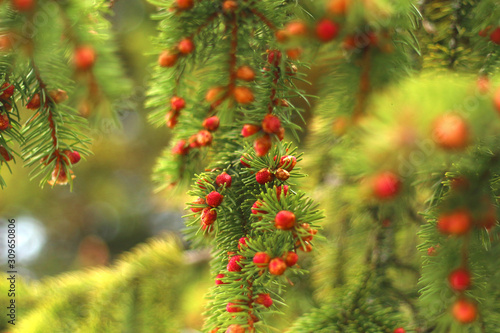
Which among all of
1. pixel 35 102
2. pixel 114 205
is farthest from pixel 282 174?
pixel 114 205

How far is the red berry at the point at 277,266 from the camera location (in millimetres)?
404

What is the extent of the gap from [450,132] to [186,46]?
358mm

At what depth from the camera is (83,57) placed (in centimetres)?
49

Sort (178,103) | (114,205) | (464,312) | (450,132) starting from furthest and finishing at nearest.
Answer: (114,205), (178,103), (464,312), (450,132)

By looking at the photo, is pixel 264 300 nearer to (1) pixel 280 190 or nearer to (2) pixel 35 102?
(1) pixel 280 190

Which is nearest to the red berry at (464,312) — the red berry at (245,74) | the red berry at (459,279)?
the red berry at (459,279)

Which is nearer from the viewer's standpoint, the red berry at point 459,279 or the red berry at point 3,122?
the red berry at point 459,279

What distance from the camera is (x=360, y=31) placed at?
488 mm

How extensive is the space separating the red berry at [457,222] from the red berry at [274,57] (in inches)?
11.1

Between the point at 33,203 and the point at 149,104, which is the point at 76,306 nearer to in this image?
the point at 149,104

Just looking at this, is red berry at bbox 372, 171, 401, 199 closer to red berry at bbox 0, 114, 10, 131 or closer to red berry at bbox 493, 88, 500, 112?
red berry at bbox 493, 88, 500, 112

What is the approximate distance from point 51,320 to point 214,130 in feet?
2.18

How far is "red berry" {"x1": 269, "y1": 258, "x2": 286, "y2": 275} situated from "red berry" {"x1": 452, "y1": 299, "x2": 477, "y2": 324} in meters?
0.17

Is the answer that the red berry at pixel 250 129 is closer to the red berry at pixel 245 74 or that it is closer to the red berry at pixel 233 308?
the red berry at pixel 245 74
